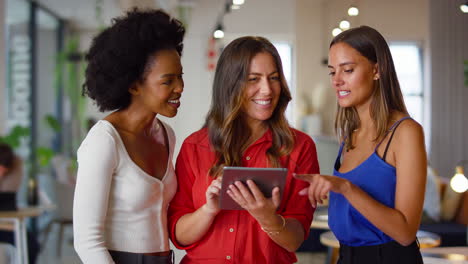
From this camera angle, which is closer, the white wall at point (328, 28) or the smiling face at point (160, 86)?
the smiling face at point (160, 86)

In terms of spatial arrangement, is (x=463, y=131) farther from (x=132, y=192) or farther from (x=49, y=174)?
(x=132, y=192)

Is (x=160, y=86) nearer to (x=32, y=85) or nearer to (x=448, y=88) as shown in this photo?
(x=32, y=85)

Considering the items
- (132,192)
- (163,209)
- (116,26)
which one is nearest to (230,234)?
(163,209)

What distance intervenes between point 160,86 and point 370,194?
746 mm

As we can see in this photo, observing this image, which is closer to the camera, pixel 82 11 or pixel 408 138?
pixel 408 138

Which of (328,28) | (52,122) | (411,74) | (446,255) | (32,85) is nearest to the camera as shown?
(446,255)

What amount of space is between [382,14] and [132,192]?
955cm

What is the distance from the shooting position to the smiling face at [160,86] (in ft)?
6.04

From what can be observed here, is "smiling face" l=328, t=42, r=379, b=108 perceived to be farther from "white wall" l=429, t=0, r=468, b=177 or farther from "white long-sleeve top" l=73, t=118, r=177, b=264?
"white wall" l=429, t=0, r=468, b=177

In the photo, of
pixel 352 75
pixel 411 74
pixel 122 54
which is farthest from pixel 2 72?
pixel 411 74

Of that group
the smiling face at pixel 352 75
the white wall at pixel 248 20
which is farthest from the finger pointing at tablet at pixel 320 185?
the white wall at pixel 248 20

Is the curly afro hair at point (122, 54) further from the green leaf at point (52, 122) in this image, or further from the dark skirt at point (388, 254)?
the green leaf at point (52, 122)

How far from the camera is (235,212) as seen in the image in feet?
6.24

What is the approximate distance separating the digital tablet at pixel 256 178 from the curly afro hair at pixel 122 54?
0.47 m
